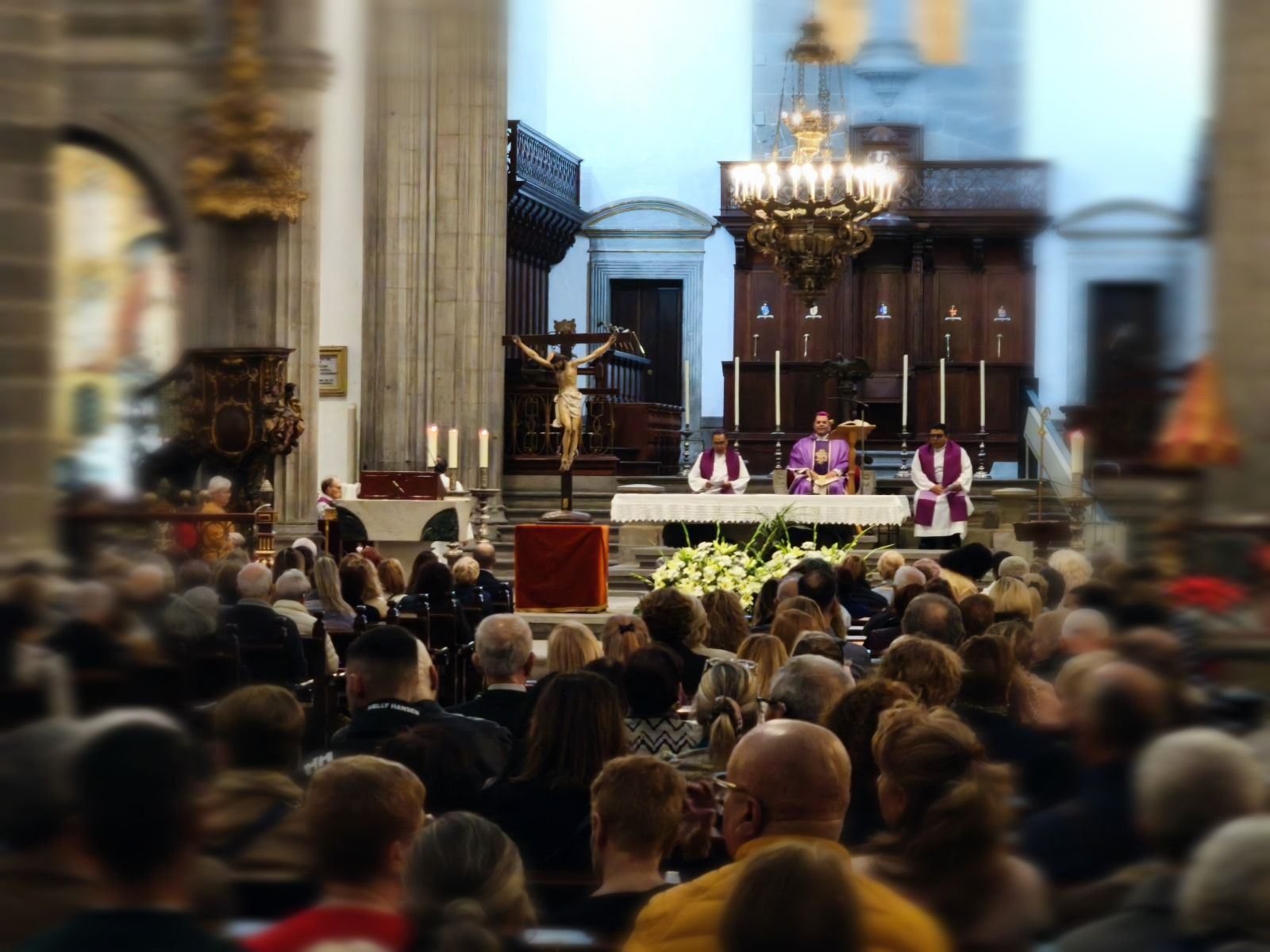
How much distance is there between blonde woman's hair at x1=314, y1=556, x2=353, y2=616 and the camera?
9.05 m

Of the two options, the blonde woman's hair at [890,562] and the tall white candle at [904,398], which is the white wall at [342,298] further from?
the blonde woman's hair at [890,562]

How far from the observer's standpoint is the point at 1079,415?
550cm

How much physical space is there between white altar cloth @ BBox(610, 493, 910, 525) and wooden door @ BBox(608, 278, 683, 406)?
9914 mm

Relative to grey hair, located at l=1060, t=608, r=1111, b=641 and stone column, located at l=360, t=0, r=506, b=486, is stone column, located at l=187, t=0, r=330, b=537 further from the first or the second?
stone column, located at l=360, t=0, r=506, b=486

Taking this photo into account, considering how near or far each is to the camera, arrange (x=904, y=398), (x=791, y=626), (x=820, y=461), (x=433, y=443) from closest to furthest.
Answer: (x=791, y=626), (x=433, y=443), (x=820, y=461), (x=904, y=398)

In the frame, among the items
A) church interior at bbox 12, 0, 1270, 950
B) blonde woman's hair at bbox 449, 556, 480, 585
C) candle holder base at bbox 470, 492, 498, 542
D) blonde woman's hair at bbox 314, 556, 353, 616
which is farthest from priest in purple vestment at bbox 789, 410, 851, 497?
blonde woman's hair at bbox 314, 556, 353, 616

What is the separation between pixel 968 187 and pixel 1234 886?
21.3 metres

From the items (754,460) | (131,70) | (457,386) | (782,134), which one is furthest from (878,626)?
(782,134)

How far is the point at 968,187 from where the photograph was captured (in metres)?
23.4

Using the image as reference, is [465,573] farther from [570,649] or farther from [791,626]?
[570,649]

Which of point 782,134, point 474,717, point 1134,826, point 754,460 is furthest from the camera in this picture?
point 782,134

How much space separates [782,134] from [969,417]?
4958mm

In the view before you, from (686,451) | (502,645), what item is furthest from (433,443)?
(502,645)

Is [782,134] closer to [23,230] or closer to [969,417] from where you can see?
[969,417]
